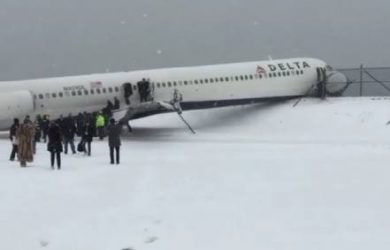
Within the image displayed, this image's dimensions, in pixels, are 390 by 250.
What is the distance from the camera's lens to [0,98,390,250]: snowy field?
1323 cm

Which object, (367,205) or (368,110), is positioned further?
(368,110)

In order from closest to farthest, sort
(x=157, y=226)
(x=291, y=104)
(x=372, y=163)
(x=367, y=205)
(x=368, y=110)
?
(x=157, y=226)
(x=367, y=205)
(x=372, y=163)
(x=368, y=110)
(x=291, y=104)

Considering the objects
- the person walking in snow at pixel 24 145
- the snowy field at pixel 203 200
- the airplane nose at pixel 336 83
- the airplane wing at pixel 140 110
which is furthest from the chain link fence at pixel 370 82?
the person walking in snow at pixel 24 145

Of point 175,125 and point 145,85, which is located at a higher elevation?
point 145,85

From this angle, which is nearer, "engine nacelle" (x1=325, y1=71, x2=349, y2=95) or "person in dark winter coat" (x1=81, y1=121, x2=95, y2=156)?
"person in dark winter coat" (x1=81, y1=121, x2=95, y2=156)

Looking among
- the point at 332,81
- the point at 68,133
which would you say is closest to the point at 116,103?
the point at 68,133

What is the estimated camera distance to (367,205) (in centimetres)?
1495

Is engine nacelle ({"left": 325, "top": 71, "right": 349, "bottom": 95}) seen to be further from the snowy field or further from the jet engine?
the snowy field

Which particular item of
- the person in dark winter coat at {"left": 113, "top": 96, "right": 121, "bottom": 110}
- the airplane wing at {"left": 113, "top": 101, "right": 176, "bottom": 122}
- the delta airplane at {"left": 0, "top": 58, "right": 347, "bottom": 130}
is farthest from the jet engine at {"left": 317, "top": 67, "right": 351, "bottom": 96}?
the person in dark winter coat at {"left": 113, "top": 96, "right": 121, "bottom": 110}

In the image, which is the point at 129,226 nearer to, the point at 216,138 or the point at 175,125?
the point at 216,138

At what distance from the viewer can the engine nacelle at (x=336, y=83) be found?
43838mm

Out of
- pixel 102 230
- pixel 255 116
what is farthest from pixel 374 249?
pixel 255 116

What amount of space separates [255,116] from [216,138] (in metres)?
7.87


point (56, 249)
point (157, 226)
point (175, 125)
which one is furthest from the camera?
point (175, 125)
